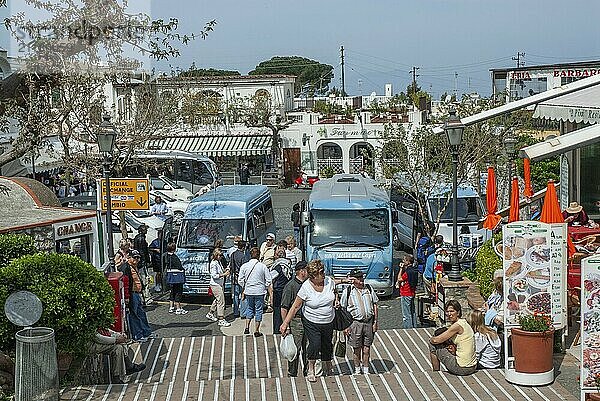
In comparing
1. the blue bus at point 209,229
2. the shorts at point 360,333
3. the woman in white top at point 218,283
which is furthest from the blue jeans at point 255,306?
the shorts at point 360,333

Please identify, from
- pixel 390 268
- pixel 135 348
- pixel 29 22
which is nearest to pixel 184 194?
pixel 390 268

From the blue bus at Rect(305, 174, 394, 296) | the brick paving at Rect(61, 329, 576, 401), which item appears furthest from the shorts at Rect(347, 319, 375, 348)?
the blue bus at Rect(305, 174, 394, 296)

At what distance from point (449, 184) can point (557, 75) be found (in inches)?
465

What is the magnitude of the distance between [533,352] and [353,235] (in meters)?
9.47

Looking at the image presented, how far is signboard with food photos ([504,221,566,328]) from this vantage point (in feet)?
33.2

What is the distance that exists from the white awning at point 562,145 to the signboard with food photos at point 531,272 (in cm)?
154

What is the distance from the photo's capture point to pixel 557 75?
3269 cm

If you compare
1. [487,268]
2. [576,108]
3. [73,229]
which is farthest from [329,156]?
[487,268]

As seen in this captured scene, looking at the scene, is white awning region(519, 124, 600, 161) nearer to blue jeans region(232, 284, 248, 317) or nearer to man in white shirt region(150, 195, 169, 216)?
blue jeans region(232, 284, 248, 317)

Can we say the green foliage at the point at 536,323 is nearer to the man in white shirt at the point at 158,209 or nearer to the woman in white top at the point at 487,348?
the woman in white top at the point at 487,348

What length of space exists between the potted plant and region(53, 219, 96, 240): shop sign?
869cm

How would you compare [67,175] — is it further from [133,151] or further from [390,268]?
[390,268]

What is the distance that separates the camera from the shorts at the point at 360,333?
10828 millimetres

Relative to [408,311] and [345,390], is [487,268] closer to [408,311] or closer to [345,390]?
[408,311]
